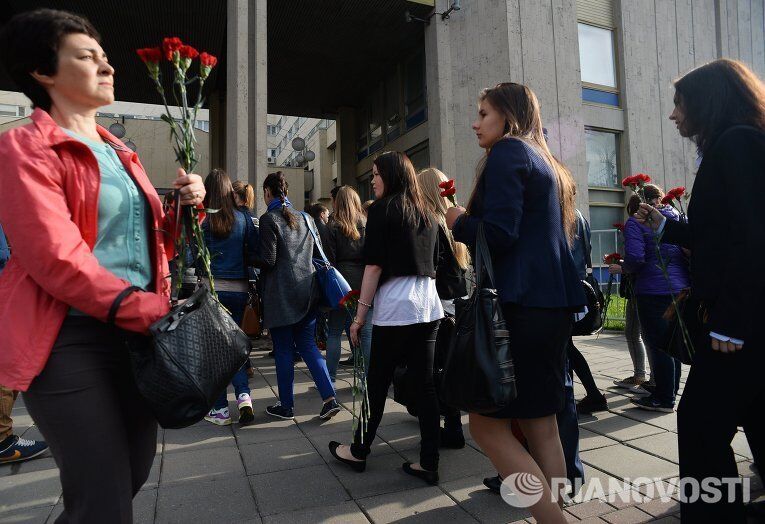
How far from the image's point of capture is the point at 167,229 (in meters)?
1.92

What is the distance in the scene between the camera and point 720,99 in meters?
2.08

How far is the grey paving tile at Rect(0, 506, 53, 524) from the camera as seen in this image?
271 cm

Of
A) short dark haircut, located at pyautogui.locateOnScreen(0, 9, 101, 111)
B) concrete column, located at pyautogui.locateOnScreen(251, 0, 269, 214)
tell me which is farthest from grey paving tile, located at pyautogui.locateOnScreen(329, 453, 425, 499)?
concrete column, located at pyautogui.locateOnScreen(251, 0, 269, 214)

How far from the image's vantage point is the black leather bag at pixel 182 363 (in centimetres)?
150

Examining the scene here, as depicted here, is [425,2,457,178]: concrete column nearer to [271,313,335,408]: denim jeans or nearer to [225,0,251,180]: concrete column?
[225,0,251,180]: concrete column

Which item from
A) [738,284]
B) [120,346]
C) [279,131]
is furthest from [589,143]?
[279,131]

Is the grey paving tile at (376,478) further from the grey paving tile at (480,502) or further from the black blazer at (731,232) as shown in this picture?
the black blazer at (731,232)

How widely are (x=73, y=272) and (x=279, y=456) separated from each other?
8.40ft

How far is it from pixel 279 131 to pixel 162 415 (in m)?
54.3

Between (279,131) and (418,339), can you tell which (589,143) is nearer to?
(418,339)

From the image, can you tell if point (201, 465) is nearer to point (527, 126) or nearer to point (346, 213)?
point (527, 126)

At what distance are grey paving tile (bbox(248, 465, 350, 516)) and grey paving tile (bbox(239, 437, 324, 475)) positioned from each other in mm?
94

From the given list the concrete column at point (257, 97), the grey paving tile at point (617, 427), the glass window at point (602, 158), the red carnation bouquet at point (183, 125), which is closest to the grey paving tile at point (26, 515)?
the red carnation bouquet at point (183, 125)

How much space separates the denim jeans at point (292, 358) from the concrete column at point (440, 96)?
777 centimetres
